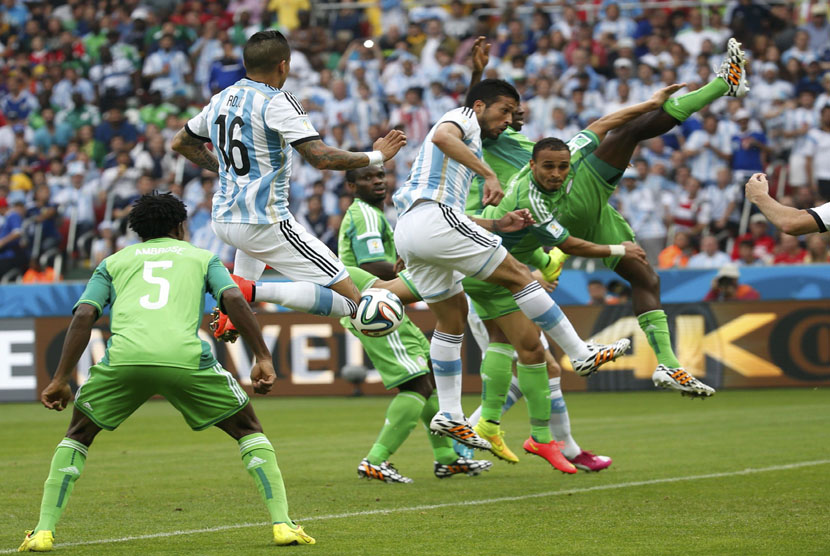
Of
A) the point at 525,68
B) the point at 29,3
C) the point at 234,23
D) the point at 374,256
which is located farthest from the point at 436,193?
the point at 29,3

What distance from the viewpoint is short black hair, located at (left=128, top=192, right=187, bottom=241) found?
6516mm

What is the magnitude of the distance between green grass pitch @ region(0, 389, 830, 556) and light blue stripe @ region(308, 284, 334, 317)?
51.8 inches

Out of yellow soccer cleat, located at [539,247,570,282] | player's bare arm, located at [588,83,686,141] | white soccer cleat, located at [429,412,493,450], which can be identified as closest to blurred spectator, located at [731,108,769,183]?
yellow soccer cleat, located at [539,247,570,282]

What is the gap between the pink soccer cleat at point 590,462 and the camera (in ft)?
31.4

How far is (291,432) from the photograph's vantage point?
45.2 ft

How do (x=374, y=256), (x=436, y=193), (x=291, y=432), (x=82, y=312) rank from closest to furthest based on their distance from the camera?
(x=82, y=312)
(x=436, y=193)
(x=374, y=256)
(x=291, y=432)

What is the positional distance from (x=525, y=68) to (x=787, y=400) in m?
9.05

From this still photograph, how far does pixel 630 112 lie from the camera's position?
923 centimetres

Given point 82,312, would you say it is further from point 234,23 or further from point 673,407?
point 234,23

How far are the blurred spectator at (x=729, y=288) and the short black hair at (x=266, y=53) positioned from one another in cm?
1074

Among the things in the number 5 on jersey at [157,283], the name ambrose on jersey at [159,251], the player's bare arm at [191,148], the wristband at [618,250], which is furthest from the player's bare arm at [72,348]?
the wristband at [618,250]

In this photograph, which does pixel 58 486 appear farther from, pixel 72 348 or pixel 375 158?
pixel 375 158

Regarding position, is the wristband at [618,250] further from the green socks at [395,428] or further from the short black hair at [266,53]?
the short black hair at [266,53]

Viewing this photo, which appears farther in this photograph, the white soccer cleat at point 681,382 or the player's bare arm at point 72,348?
the white soccer cleat at point 681,382
